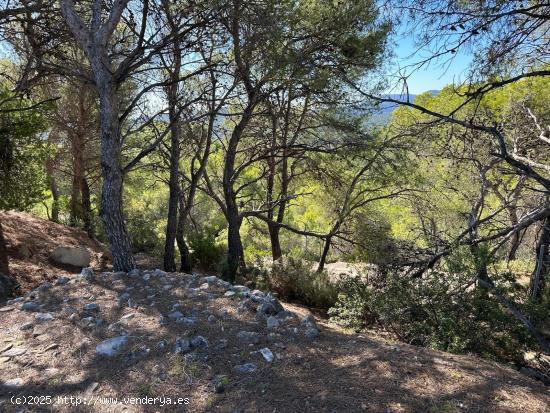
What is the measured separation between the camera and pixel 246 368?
277 cm

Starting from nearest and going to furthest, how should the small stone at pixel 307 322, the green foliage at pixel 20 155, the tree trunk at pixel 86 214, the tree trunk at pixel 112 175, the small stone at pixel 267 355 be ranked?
the small stone at pixel 267 355 < the small stone at pixel 307 322 < the tree trunk at pixel 112 175 < the green foliage at pixel 20 155 < the tree trunk at pixel 86 214

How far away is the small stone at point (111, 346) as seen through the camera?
3.01 metres

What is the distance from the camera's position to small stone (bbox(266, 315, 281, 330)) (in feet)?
11.3

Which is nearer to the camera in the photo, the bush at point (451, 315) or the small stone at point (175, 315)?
the small stone at point (175, 315)

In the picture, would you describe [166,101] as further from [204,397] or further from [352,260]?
[204,397]

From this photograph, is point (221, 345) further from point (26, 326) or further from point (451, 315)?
point (451, 315)

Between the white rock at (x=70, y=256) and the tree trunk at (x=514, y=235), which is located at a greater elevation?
the tree trunk at (x=514, y=235)

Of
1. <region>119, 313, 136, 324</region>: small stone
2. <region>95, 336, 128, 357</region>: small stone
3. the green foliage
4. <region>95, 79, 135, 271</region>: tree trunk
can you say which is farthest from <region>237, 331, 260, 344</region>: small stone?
the green foliage

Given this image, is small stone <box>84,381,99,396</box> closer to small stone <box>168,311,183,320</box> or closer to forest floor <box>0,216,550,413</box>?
forest floor <box>0,216,550,413</box>

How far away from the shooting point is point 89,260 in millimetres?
8547

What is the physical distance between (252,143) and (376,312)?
7.45 m

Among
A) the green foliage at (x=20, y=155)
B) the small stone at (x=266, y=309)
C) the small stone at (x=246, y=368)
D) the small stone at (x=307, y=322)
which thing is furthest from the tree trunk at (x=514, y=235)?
the green foliage at (x=20, y=155)

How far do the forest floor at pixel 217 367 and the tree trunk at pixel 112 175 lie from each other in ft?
4.81

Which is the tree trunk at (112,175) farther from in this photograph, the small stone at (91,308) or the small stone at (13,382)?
the small stone at (13,382)
